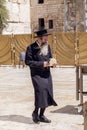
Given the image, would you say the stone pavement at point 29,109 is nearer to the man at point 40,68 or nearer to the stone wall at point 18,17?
the man at point 40,68

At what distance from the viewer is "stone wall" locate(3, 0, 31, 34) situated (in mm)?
38891

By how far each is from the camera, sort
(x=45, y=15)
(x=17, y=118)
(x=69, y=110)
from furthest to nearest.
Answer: (x=45, y=15)
(x=69, y=110)
(x=17, y=118)

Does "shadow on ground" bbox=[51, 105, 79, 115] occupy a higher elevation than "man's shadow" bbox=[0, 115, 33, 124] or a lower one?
lower

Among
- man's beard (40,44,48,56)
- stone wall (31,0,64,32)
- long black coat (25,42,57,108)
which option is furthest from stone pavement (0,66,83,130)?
stone wall (31,0,64,32)

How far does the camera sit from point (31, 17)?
41938 millimetres

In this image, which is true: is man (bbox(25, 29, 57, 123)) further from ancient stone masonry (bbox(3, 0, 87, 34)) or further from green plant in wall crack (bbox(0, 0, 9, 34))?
ancient stone masonry (bbox(3, 0, 87, 34))

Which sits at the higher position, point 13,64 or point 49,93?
point 49,93

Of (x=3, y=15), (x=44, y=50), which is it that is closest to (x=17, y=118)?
(x=44, y=50)

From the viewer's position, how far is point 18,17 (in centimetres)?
4006

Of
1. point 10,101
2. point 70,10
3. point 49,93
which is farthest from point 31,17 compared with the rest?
point 49,93

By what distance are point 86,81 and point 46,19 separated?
2613 centimetres

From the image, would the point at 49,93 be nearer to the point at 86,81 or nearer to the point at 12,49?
the point at 86,81

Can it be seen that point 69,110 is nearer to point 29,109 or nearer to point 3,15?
point 29,109

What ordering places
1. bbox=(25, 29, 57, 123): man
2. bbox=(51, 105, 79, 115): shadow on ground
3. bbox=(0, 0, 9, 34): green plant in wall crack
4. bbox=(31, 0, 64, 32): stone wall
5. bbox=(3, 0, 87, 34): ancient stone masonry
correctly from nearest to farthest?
bbox=(25, 29, 57, 123): man < bbox=(51, 105, 79, 115): shadow on ground < bbox=(0, 0, 9, 34): green plant in wall crack < bbox=(3, 0, 87, 34): ancient stone masonry < bbox=(31, 0, 64, 32): stone wall
